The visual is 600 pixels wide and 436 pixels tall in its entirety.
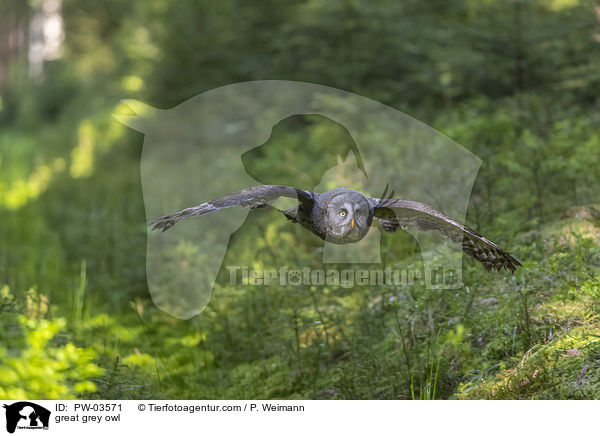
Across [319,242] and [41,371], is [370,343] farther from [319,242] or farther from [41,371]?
[41,371]

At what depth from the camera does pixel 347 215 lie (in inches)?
119

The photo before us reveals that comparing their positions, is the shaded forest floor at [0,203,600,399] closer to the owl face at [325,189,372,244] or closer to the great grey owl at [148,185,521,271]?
the great grey owl at [148,185,521,271]

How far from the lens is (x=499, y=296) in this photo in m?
3.92

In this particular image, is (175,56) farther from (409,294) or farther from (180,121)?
(409,294)

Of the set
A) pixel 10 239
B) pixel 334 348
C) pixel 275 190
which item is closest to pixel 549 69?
pixel 334 348

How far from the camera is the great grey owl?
290cm

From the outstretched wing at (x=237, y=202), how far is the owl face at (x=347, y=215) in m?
0.18

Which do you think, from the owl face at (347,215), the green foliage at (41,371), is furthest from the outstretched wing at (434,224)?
the green foliage at (41,371)

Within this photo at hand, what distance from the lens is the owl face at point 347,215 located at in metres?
3.04

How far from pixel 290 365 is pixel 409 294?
3.65 feet
